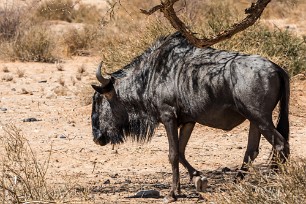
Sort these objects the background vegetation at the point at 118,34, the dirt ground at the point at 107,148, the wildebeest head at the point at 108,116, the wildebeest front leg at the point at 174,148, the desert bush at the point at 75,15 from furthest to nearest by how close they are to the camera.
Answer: the desert bush at the point at 75,15 < the background vegetation at the point at 118,34 < the wildebeest head at the point at 108,116 < the dirt ground at the point at 107,148 < the wildebeest front leg at the point at 174,148

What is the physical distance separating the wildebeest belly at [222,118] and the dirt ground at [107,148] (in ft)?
2.11

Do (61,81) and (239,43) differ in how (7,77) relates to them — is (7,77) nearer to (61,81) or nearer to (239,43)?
(61,81)

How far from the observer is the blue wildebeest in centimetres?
818

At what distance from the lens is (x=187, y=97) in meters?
8.63

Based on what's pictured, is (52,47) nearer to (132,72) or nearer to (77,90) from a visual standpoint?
(77,90)

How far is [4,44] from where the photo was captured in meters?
21.0

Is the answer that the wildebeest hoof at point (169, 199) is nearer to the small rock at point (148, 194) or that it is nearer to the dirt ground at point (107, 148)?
the dirt ground at point (107, 148)

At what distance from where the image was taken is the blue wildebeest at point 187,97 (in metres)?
8.18

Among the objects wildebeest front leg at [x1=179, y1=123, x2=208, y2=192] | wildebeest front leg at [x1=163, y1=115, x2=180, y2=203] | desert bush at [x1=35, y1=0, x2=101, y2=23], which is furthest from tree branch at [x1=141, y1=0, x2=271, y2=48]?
desert bush at [x1=35, y1=0, x2=101, y2=23]

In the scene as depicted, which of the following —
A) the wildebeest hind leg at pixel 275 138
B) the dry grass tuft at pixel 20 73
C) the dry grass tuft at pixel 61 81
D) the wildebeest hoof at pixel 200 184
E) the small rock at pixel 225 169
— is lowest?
the small rock at pixel 225 169

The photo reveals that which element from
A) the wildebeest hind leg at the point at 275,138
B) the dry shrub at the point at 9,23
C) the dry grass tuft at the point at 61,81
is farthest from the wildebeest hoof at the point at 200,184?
the dry shrub at the point at 9,23

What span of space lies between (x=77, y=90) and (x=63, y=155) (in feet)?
17.6

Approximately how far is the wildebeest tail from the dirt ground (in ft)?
1.35

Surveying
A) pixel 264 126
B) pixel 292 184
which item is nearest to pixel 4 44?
pixel 264 126
